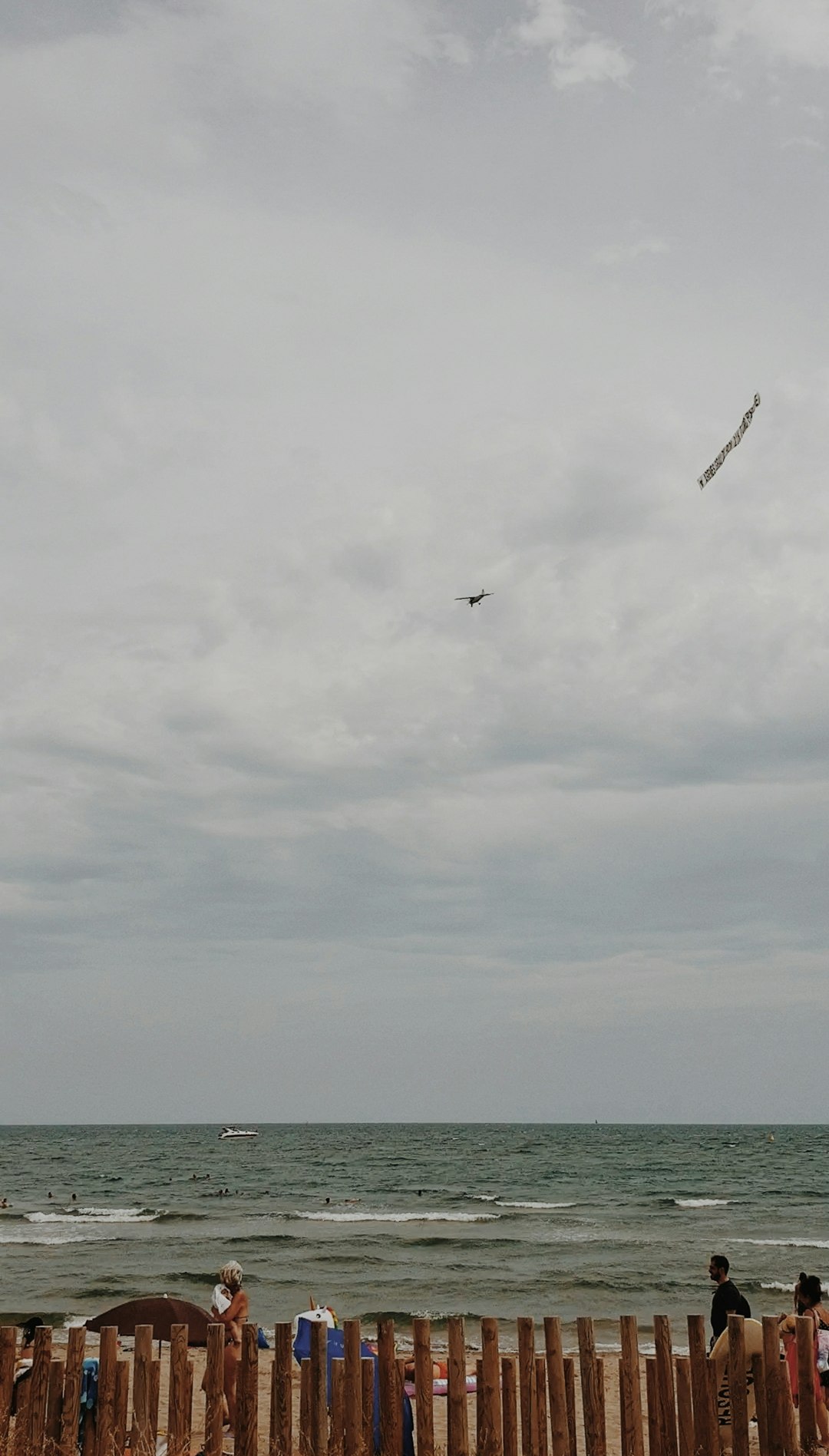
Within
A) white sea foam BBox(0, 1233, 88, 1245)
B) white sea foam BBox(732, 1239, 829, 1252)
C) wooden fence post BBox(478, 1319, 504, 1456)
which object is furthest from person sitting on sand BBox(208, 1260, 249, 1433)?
white sea foam BBox(732, 1239, 829, 1252)

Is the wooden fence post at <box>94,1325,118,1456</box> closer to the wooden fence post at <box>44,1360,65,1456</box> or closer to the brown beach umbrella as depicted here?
the wooden fence post at <box>44,1360,65,1456</box>

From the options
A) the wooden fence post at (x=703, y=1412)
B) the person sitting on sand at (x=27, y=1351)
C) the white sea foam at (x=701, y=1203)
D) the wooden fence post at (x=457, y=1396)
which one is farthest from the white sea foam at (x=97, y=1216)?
the wooden fence post at (x=703, y=1412)

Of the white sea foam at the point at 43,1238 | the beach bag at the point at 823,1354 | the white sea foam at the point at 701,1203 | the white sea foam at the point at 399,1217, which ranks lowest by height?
the white sea foam at the point at 701,1203

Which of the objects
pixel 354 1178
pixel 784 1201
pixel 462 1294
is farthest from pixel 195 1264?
pixel 354 1178

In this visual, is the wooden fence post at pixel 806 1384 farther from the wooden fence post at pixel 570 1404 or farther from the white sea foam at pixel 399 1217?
the white sea foam at pixel 399 1217

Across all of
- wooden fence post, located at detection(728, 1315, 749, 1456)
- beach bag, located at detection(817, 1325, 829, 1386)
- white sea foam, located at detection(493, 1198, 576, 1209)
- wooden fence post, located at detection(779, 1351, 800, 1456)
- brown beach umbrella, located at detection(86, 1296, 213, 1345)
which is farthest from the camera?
white sea foam, located at detection(493, 1198, 576, 1209)

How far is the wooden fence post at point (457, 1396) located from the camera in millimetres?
7887

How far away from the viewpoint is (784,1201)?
165ft

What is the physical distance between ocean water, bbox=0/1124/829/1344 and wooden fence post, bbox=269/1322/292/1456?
44.1 feet

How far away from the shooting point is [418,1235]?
3500 cm

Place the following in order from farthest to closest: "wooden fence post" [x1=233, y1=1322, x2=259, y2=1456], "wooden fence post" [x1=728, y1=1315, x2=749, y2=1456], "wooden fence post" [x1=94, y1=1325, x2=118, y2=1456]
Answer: "wooden fence post" [x1=233, y1=1322, x2=259, y2=1456] → "wooden fence post" [x1=94, y1=1325, x2=118, y2=1456] → "wooden fence post" [x1=728, y1=1315, x2=749, y2=1456]

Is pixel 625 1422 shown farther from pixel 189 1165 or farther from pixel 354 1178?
pixel 189 1165

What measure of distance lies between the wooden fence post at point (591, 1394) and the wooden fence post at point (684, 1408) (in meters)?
0.52

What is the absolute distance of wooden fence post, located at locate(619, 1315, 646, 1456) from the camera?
7.96 m
